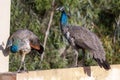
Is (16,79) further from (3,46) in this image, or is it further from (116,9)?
(116,9)

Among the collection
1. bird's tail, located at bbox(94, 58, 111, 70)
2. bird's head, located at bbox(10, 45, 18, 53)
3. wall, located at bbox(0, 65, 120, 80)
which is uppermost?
bird's head, located at bbox(10, 45, 18, 53)

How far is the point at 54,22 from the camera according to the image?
10219 millimetres

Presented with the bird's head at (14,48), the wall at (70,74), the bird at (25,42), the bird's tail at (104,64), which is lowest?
the wall at (70,74)

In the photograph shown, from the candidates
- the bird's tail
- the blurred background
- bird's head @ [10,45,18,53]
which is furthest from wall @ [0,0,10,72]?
the blurred background

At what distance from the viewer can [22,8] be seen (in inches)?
397

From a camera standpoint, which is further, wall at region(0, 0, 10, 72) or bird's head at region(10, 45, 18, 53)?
bird's head at region(10, 45, 18, 53)

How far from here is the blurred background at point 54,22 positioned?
973cm

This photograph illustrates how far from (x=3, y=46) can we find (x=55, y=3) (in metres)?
3.31

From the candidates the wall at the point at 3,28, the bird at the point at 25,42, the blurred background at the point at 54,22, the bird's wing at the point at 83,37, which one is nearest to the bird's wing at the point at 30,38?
the bird at the point at 25,42

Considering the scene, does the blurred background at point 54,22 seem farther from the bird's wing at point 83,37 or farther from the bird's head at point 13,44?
the bird's head at point 13,44

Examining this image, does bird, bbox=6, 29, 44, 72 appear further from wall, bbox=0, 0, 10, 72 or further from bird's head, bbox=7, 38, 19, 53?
wall, bbox=0, 0, 10, 72

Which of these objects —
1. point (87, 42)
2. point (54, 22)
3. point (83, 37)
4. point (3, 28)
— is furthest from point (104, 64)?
point (54, 22)

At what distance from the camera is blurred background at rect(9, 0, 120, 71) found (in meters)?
9.73

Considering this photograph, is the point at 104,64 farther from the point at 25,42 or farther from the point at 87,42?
the point at 25,42
